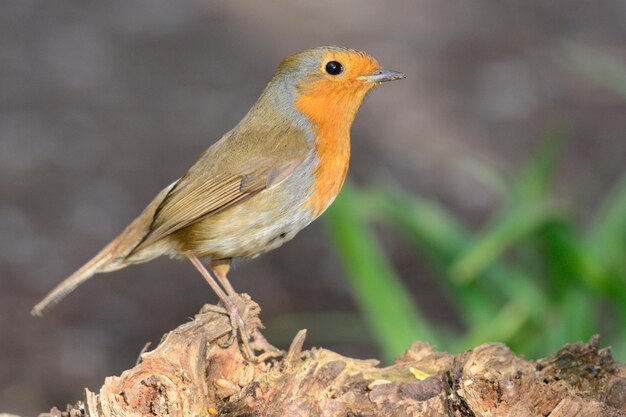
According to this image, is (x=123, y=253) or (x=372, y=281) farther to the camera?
(x=372, y=281)

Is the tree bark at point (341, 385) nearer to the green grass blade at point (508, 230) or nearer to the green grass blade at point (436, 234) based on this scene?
the green grass blade at point (508, 230)

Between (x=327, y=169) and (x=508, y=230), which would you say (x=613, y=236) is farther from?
(x=327, y=169)

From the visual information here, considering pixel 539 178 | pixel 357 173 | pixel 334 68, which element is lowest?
pixel 539 178

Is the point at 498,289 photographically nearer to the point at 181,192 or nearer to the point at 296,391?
the point at 181,192

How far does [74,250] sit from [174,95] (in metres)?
1.77

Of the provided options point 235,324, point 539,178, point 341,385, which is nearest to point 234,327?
point 235,324

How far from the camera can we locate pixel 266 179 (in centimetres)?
308

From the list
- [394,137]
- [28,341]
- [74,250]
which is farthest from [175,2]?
[28,341]

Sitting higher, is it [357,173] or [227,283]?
[357,173]

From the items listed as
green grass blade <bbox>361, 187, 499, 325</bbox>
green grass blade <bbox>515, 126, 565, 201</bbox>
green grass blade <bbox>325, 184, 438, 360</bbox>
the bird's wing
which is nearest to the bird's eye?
the bird's wing

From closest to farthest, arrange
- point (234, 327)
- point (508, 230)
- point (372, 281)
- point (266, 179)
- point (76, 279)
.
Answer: point (234, 327)
point (266, 179)
point (76, 279)
point (508, 230)
point (372, 281)

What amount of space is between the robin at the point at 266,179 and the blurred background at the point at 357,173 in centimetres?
56

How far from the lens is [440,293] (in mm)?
5641

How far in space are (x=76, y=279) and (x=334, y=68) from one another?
1.04 m
